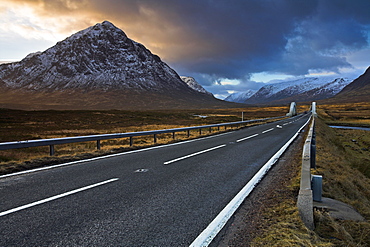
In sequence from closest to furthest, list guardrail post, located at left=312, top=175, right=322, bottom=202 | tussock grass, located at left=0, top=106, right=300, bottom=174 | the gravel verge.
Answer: the gravel verge, guardrail post, located at left=312, top=175, right=322, bottom=202, tussock grass, located at left=0, top=106, right=300, bottom=174

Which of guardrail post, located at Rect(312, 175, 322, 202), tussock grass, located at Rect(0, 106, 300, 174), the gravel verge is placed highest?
guardrail post, located at Rect(312, 175, 322, 202)

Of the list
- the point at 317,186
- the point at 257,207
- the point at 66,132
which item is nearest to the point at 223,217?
the point at 257,207

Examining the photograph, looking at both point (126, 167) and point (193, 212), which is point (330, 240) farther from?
point (126, 167)

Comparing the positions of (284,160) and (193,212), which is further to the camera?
(284,160)

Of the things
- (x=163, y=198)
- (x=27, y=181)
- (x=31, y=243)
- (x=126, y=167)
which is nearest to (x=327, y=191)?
(x=163, y=198)

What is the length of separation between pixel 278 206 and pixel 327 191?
2069 mm

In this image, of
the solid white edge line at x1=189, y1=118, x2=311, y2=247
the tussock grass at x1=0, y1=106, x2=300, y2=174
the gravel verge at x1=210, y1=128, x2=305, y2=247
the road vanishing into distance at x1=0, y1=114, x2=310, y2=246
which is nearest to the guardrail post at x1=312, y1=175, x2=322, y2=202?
the gravel verge at x1=210, y1=128, x2=305, y2=247

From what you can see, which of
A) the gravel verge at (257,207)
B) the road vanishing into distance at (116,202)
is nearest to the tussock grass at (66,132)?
the road vanishing into distance at (116,202)

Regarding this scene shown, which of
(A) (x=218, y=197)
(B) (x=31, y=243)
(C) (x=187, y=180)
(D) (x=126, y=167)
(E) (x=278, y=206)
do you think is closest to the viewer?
(B) (x=31, y=243)

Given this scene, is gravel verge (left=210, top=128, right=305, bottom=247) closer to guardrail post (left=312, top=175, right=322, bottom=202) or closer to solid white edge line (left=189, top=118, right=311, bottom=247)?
solid white edge line (left=189, top=118, right=311, bottom=247)

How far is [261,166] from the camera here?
8.41 meters

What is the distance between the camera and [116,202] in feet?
15.3

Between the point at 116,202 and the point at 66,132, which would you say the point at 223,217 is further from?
the point at 66,132

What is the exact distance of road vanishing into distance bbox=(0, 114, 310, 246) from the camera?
134 inches
